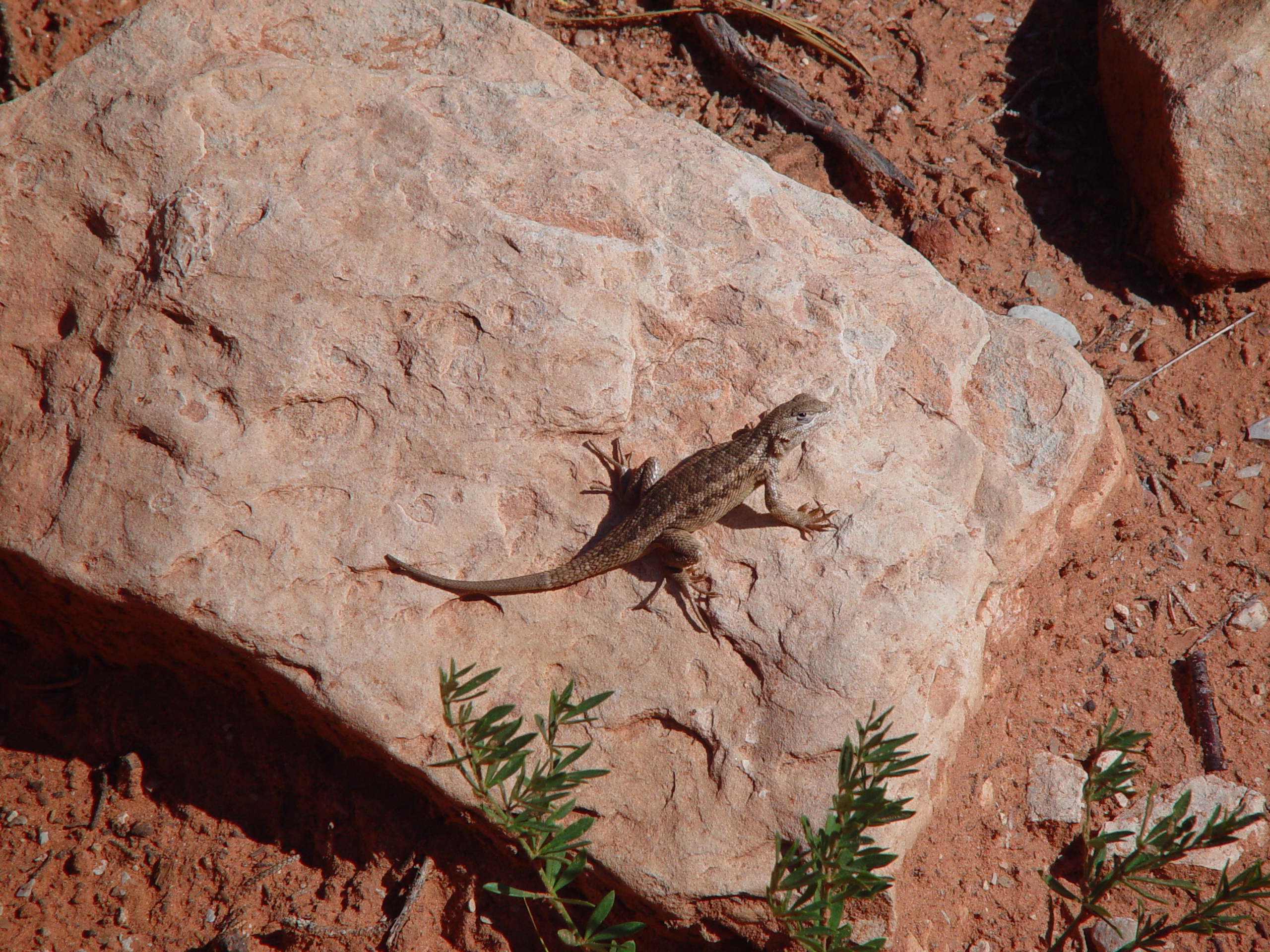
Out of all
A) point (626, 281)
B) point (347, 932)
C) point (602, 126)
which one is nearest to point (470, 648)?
point (347, 932)

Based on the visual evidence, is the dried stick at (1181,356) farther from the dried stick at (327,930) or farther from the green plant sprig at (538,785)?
the dried stick at (327,930)

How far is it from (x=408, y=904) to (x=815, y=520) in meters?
2.79

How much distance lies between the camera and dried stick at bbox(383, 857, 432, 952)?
4.32 meters

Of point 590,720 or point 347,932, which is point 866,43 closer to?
point 590,720

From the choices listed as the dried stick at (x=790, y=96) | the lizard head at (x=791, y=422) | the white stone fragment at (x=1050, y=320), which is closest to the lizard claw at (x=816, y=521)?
the lizard head at (x=791, y=422)

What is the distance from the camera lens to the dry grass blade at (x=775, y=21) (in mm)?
7102

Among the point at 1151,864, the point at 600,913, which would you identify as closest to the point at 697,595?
the point at 600,913

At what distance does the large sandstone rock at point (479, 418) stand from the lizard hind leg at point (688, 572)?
8 cm

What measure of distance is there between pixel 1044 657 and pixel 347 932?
408cm

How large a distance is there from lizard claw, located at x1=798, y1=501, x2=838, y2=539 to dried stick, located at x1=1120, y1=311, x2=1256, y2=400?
3003mm

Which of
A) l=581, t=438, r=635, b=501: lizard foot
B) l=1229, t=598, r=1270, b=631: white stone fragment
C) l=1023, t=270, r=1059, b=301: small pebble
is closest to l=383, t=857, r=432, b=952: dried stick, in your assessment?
l=581, t=438, r=635, b=501: lizard foot

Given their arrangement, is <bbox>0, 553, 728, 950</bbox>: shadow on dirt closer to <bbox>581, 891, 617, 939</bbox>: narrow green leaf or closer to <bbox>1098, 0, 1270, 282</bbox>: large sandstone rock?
<bbox>581, 891, 617, 939</bbox>: narrow green leaf

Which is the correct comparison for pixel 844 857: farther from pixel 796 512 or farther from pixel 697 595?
pixel 796 512

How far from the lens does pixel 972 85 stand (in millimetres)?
7062
